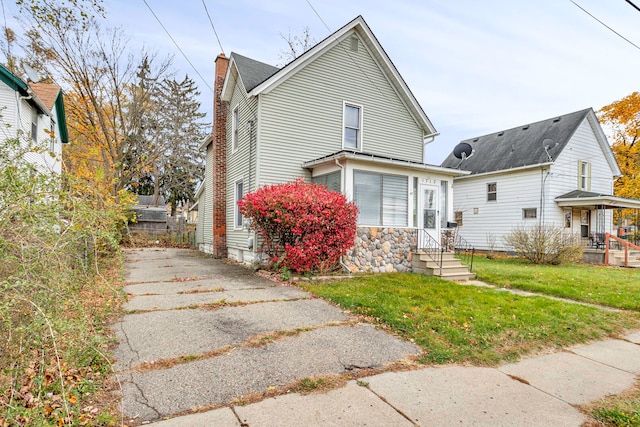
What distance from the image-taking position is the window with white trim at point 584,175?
17.3 m

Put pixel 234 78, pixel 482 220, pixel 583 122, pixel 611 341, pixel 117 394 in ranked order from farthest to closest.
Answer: pixel 482 220 < pixel 583 122 < pixel 234 78 < pixel 611 341 < pixel 117 394

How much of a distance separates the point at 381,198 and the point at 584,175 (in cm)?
1393

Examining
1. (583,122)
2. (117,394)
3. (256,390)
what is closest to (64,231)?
(117,394)

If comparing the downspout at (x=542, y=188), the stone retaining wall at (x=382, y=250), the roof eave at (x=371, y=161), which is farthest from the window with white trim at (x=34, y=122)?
the downspout at (x=542, y=188)

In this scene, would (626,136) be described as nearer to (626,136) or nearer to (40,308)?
(626,136)

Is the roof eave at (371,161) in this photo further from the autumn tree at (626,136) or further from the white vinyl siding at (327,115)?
the autumn tree at (626,136)

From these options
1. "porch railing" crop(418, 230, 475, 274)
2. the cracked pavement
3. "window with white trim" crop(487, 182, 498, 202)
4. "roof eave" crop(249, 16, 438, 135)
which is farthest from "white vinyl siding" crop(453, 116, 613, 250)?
the cracked pavement

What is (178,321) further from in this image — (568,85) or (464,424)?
(568,85)

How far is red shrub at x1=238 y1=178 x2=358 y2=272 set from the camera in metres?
8.12

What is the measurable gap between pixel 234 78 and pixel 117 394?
1171cm

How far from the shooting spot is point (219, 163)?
13617 mm

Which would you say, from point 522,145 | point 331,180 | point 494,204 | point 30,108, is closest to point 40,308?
point 331,180

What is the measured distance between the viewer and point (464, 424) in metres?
2.68

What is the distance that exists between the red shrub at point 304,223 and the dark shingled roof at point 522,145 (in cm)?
1292
